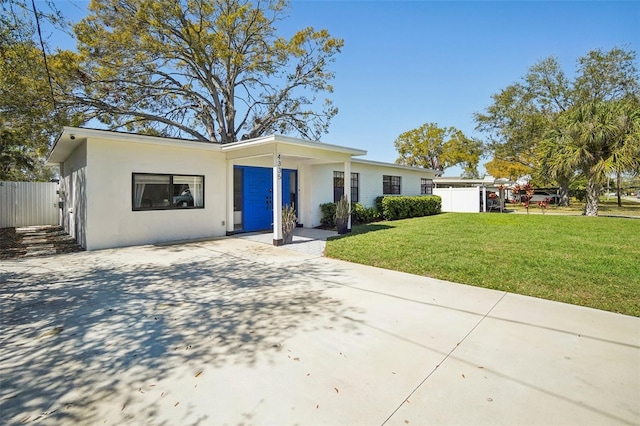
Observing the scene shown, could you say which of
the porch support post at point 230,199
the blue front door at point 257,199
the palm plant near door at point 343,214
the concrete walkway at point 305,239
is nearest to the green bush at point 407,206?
the concrete walkway at point 305,239

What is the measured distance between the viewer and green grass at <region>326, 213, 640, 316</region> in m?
4.53

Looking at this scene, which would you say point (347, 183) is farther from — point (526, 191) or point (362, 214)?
point (526, 191)

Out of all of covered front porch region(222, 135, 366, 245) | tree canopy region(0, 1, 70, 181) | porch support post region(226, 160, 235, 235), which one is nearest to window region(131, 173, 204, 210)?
porch support post region(226, 160, 235, 235)

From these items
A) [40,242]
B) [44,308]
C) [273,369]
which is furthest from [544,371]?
[40,242]

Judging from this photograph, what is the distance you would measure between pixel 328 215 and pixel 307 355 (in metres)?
9.58

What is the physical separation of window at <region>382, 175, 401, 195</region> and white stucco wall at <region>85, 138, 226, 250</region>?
882cm

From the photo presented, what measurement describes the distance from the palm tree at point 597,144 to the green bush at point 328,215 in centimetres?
1153

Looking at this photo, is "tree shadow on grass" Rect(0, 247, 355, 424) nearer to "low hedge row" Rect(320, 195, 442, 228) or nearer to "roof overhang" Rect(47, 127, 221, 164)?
"roof overhang" Rect(47, 127, 221, 164)

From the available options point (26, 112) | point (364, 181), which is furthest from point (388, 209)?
point (26, 112)

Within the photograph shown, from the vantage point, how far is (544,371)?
2568 millimetres

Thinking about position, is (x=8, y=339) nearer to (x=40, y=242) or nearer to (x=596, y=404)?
(x=596, y=404)

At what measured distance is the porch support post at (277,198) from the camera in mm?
8320

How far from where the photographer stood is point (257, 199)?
1088cm

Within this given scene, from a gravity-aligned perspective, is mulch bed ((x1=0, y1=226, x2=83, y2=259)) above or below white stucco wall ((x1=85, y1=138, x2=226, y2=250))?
below
